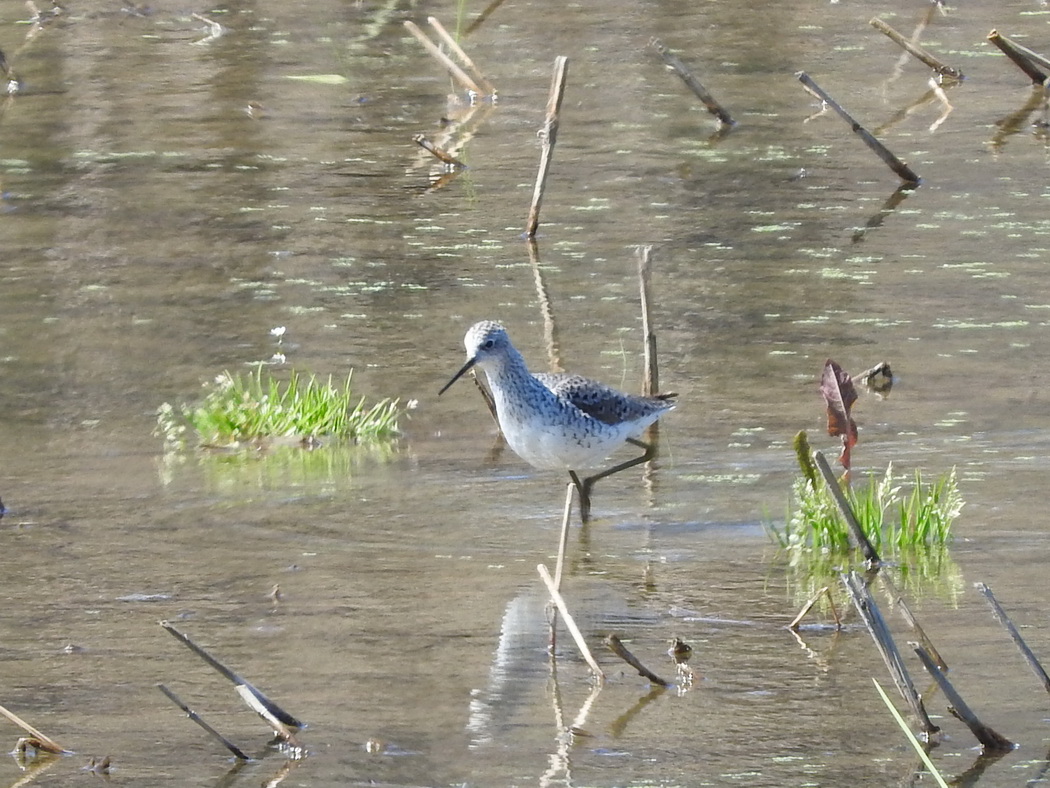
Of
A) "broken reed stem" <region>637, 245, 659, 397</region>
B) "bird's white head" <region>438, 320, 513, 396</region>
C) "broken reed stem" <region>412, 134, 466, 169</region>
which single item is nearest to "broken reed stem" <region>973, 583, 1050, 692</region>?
"bird's white head" <region>438, 320, 513, 396</region>

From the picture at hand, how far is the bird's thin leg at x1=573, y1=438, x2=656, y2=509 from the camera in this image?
7818 millimetres

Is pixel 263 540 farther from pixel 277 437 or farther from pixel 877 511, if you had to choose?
pixel 877 511

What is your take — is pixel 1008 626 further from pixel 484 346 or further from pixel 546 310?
pixel 546 310

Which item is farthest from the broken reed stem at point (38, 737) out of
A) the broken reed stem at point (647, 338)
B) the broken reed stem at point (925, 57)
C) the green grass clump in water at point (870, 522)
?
the broken reed stem at point (925, 57)

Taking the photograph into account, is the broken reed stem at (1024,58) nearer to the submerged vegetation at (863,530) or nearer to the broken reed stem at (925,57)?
the broken reed stem at (925,57)

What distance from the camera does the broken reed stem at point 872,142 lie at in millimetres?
12648

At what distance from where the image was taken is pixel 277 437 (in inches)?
344

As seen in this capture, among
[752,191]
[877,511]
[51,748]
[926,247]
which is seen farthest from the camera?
[752,191]

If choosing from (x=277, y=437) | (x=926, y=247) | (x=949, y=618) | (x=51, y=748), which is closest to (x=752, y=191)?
(x=926, y=247)

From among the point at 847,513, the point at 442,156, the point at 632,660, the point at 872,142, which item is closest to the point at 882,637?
the point at 632,660

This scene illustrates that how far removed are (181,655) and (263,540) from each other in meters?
1.22

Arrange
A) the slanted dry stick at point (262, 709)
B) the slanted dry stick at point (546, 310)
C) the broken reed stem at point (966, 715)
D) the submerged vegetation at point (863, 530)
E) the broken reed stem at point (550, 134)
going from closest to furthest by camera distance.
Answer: the broken reed stem at point (966, 715) → the slanted dry stick at point (262, 709) → the submerged vegetation at point (863, 530) → the slanted dry stick at point (546, 310) → the broken reed stem at point (550, 134)

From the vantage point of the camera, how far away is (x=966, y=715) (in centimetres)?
509

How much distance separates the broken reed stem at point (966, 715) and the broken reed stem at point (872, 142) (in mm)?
7866
